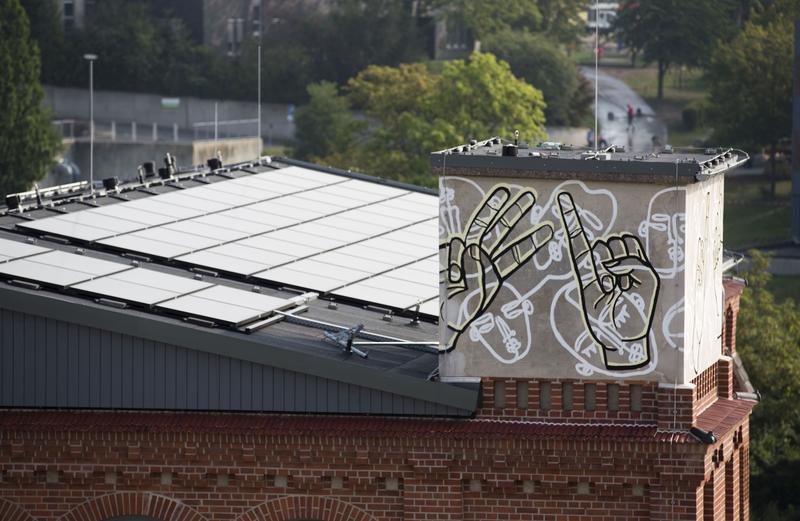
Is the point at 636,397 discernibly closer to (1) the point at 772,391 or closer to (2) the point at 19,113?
(1) the point at 772,391

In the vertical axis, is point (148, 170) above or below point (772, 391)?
above

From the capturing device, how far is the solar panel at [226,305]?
104 feet

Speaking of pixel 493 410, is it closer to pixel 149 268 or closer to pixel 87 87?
pixel 149 268

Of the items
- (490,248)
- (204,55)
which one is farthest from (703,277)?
(204,55)

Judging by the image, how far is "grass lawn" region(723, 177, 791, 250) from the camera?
93.8 m

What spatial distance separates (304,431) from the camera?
3042 cm

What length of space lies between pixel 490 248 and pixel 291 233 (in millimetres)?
10317

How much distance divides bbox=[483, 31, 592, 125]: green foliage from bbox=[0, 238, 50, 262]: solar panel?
84.1 m

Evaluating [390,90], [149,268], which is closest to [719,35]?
[390,90]

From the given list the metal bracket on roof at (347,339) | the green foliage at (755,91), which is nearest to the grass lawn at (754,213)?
the green foliage at (755,91)

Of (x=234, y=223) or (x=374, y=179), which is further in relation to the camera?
(x=374, y=179)

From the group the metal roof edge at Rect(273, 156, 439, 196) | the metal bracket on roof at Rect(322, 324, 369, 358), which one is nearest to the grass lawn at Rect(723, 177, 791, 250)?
the metal roof edge at Rect(273, 156, 439, 196)

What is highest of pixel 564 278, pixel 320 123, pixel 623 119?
pixel 564 278

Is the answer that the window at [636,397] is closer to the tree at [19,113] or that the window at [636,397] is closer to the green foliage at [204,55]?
the tree at [19,113]
